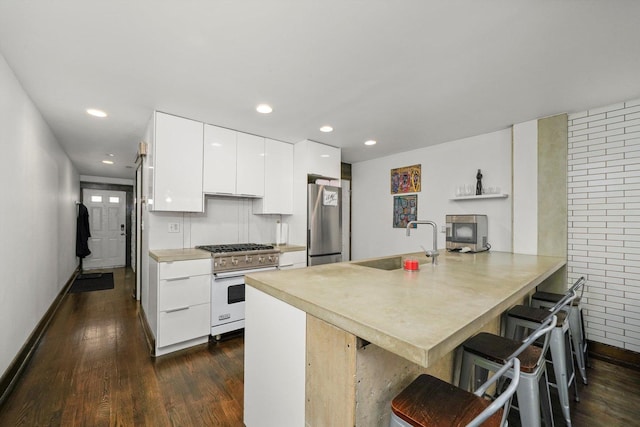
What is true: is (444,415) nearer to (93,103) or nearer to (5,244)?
(5,244)

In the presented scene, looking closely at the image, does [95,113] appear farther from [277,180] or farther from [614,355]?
[614,355]

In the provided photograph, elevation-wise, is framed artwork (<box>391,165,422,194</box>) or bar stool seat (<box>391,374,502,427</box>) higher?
framed artwork (<box>391,165,422,194</box>)

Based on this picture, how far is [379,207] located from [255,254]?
237 cm

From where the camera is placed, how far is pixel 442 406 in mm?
903

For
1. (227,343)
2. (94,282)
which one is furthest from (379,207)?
(94,282)

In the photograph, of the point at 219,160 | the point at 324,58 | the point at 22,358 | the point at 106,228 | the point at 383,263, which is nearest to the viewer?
the point at 324,58

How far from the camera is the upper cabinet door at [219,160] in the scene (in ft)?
9.64

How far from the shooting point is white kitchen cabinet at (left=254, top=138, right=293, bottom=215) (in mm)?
3435

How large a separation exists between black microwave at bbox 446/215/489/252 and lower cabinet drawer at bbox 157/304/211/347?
275 cm

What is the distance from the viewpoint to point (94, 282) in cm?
508

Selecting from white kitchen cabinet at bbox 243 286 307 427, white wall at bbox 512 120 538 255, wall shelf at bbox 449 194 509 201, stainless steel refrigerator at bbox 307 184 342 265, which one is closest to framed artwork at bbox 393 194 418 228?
wall shelf at bbox 449 194 509 201

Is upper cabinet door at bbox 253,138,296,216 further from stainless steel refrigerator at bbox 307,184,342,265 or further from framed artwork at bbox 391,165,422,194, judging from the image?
framed artwork at bbox 391,165,422,194

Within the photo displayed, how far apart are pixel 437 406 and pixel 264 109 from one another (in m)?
2.50

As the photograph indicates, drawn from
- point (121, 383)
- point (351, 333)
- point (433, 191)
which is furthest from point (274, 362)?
point (433, 191)
